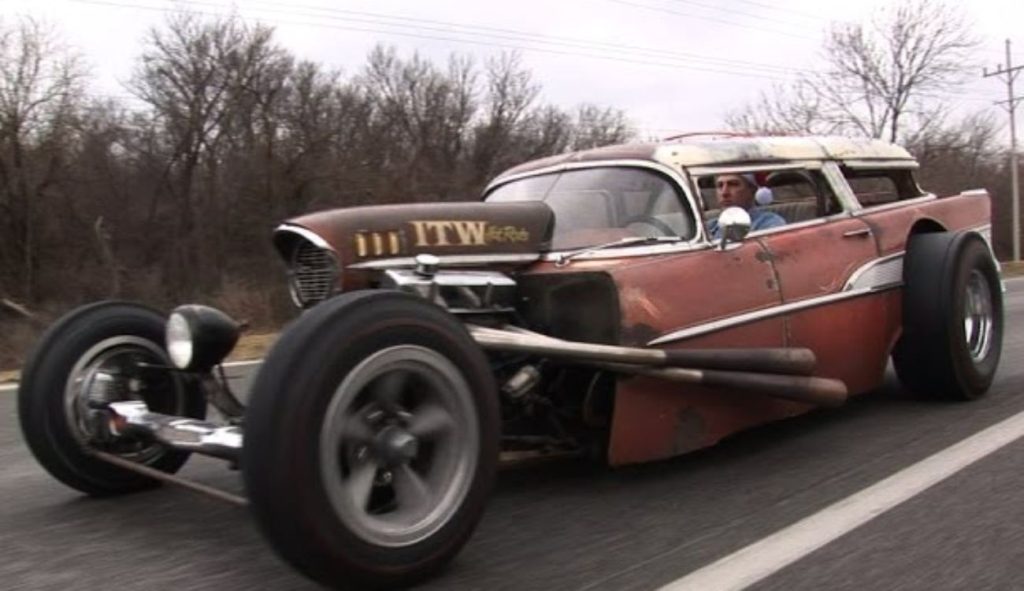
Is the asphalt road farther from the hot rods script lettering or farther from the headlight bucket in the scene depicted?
the hot rods script lettering

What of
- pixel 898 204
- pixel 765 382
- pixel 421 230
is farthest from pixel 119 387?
A: pixel 898 204

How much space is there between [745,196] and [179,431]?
3.55 meters

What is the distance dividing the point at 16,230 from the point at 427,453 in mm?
29132

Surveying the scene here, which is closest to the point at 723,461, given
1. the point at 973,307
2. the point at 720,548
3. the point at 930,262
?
the point at 720,548

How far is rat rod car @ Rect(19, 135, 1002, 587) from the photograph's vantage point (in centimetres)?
320

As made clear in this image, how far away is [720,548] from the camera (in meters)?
3.71

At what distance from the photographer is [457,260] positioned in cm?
451

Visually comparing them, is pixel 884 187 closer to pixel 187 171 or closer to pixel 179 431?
pixel 179 431

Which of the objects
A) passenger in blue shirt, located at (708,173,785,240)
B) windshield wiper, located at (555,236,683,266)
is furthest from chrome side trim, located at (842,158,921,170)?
windshield wiper, located at (555,236,683,266)

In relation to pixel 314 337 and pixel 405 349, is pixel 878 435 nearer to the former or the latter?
pixel 405 349

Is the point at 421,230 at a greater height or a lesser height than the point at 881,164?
lesser

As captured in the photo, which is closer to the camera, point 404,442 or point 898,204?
point 404,442

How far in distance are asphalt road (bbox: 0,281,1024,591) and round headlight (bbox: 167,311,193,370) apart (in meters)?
0.68

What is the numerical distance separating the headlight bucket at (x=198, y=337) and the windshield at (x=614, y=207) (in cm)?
169
